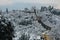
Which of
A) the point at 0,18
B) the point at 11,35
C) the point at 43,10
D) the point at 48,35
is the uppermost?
the point at 0,18

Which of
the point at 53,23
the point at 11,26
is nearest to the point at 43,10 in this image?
the point at 53,23

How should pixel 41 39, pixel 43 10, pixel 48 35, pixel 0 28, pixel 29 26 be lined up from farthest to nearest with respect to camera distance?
pixel 43 10, pixel 29 26, pixel 48 35, pixel 41 39, pixel 0 28

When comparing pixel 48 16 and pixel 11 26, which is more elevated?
pixel 11 26

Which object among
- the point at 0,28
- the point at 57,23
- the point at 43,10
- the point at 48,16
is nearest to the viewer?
the point at 0,28

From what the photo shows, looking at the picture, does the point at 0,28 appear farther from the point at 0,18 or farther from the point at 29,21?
the point at 29,21

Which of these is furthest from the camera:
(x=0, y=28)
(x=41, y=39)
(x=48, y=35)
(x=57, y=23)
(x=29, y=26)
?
(x=57, y=23)

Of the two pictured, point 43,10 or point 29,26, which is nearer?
point 29,26

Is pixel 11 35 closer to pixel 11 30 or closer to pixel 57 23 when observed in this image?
pixel 11 30

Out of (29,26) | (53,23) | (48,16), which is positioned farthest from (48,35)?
(48,16)

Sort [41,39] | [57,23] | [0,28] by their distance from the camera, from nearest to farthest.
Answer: [0,28] → [41,39] → [57,23]
